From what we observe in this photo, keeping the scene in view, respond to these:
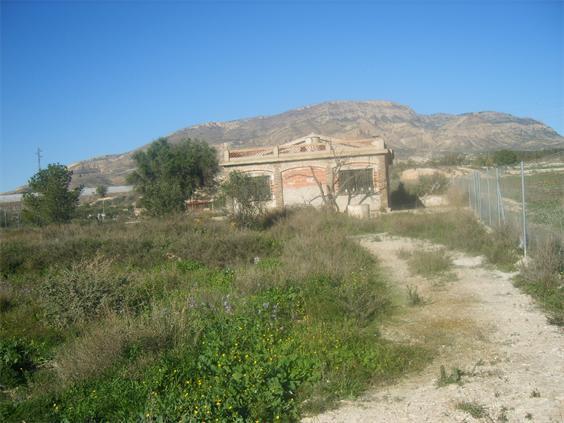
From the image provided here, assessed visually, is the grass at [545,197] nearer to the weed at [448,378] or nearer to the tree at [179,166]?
the weed at [448,378]

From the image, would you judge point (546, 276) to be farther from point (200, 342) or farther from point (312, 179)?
point (312, 179)

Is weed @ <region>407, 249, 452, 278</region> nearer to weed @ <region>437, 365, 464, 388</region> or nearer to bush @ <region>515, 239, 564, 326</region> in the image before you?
bush @ <region>515, 239, 564, 326</region>

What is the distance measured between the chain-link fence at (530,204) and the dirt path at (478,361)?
1296 millimetres

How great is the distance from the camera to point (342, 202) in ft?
86.2

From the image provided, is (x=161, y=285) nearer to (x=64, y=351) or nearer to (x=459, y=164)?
(x=64, y=351)

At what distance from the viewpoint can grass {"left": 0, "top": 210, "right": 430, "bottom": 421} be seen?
15.5 ft

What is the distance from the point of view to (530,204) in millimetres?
10438

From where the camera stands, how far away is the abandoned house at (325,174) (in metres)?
25.8

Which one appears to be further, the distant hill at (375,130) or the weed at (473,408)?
the distant hill at (375,130)

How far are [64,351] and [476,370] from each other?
4.80 metres

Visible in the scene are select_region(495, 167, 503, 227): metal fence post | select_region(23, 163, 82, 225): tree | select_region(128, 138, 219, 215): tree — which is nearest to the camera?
select_region(495, 167, 503, 227): metal fence post

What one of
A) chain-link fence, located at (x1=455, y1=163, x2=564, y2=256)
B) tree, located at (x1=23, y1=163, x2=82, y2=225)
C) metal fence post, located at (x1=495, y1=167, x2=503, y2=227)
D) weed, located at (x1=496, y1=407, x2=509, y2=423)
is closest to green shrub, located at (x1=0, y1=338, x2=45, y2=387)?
weed, located at (x1=496, y1=407, x2=509, y2=423)

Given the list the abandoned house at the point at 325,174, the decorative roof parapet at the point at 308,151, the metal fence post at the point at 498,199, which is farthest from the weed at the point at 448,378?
the decorative roof parapet at the point at 308,151

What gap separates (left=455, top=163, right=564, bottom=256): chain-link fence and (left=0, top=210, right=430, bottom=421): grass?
317cm
